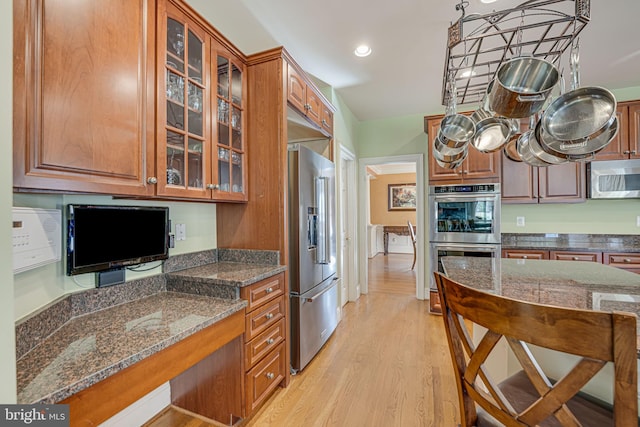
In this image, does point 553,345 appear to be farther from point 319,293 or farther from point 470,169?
point 470,169

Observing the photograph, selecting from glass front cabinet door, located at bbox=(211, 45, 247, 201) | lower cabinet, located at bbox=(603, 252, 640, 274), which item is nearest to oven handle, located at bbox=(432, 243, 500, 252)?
lower cabinet, located at bbox=(603, 252, 640, 274)

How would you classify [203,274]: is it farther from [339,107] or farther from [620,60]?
[620,60]

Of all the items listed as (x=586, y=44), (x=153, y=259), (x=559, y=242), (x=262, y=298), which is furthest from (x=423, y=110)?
(x=153, y=259)

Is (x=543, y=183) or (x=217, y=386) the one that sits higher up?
(x=543, y=183)

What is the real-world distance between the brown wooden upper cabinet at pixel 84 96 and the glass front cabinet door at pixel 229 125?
1.62 feet

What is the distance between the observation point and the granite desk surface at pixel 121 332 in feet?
2.71

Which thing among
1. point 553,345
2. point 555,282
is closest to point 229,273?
point 553,345

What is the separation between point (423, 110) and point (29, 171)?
13.8ft

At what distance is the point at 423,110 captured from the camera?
3.99 meters

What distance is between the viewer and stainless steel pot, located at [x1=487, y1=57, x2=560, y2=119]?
3.77 feet

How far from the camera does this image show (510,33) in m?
2.22

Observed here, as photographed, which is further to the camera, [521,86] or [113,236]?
[113,236]

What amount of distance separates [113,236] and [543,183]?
424cm

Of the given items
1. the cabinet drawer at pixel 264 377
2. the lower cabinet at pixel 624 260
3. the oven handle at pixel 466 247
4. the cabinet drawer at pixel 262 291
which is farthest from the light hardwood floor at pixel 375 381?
the lower cabinet at pixel 624 260
